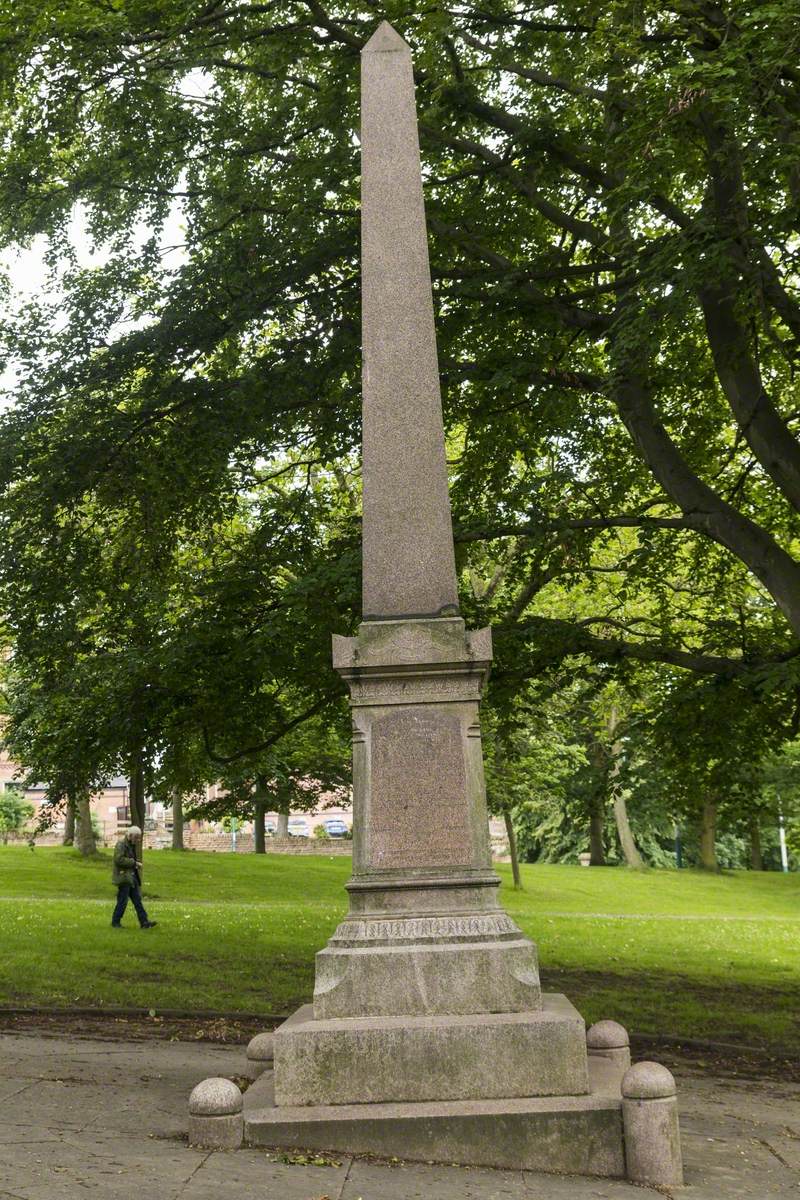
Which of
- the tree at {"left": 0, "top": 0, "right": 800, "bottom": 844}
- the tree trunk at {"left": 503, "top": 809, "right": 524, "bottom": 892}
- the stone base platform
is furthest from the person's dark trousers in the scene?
the tree trunk at {"left": 503, "top": 809, "right": 524, "bottom": 892}

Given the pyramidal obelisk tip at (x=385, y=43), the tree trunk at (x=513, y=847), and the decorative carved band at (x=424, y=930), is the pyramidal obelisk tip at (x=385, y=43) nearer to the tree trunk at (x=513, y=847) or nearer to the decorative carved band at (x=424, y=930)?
the decorative carved band at (x=424, y=930)

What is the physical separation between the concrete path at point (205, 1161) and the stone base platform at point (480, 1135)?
0.33ft

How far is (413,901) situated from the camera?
6.25m

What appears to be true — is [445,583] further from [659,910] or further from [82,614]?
[659,910]

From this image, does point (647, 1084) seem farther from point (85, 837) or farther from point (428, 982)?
point (85, 837)

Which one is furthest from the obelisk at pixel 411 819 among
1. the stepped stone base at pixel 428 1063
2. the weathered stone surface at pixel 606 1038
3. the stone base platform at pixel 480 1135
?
the weathered stone surface at pixel 606 1038

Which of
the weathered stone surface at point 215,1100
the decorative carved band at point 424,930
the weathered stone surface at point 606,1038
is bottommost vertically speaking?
the weathered stone surface at point 606,1038

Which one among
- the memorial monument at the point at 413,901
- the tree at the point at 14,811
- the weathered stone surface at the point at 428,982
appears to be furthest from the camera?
the tree at the point at 14,811

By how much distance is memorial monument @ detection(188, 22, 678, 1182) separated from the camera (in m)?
5.47

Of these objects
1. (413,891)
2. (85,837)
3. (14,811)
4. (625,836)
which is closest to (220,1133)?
(413,891)

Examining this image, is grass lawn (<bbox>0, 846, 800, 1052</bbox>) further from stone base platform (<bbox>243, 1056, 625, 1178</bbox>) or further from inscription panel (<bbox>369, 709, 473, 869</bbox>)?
stone base platform (<bbox>243, 1056, 625, 1178</bbox>)

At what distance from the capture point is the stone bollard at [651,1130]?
533cm

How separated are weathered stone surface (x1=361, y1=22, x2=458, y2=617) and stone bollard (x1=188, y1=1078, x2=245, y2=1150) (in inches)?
104

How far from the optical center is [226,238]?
41.6ft
